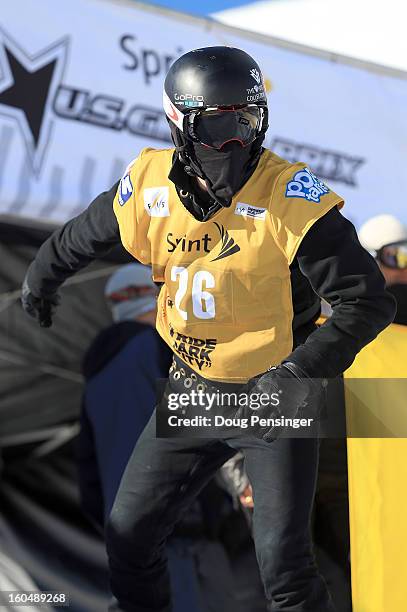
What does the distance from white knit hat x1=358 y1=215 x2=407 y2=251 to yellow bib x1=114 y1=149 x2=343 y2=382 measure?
187 centimetres

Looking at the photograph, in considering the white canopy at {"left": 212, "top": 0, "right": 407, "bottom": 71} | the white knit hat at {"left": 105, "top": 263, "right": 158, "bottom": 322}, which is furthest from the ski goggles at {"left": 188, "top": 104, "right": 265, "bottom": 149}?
the white canopy at {"left": 212, "top": 0, "right": 407, "bottom": 71}

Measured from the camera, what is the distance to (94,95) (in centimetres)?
416

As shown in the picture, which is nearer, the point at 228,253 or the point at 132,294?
the point at 228,253

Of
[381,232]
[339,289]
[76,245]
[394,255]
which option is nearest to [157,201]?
[76,245]

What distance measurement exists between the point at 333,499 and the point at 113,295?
158 cm

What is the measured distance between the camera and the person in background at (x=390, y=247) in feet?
10.2

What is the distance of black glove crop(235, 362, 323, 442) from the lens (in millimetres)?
2090

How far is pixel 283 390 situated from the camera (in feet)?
6.87

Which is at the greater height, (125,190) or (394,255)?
(125,190)

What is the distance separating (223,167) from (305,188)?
216 millimetres

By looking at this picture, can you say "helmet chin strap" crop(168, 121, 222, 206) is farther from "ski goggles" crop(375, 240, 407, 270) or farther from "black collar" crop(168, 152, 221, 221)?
"ski goggles" crop(375, 240, 407, 270)

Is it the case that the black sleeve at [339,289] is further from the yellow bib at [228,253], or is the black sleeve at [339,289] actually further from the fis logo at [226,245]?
the fis logo at [226,245]

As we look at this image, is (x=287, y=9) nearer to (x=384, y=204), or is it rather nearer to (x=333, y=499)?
(x=384, y=204)

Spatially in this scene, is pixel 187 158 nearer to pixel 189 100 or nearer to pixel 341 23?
pixel 189 100
